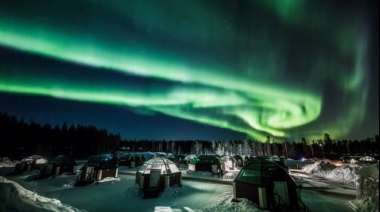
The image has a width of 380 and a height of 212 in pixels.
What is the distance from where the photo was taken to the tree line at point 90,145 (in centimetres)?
7425

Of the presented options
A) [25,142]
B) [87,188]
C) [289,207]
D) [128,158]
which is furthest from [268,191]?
[25,142]

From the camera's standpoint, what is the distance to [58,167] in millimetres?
37219

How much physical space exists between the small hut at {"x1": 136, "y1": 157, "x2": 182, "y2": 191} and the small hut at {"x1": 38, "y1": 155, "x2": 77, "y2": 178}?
2292 cm

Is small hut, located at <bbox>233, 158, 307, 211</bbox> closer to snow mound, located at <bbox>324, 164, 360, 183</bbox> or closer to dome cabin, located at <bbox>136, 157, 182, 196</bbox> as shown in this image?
dome cabin, located at <bbox>136, 157, 182, 196</bbox>

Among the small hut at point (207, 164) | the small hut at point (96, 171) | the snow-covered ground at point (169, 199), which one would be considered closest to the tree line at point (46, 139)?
the small hut at point (96, 171)

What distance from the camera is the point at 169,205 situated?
18.3 m

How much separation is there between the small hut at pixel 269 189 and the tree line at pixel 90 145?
37.8 feet

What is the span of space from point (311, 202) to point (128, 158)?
48.5 meters

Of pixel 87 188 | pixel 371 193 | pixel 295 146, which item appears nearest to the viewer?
pixel 371 193

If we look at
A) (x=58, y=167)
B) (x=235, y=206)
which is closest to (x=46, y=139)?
(x=58, y=167)

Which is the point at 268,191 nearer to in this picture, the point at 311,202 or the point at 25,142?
the point at 311,202

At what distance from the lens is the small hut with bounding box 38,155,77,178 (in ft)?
120

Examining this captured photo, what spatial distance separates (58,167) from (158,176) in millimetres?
26474

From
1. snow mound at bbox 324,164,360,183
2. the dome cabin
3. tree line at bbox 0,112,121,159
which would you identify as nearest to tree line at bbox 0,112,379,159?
tree line at bbox 0,112,121,159
